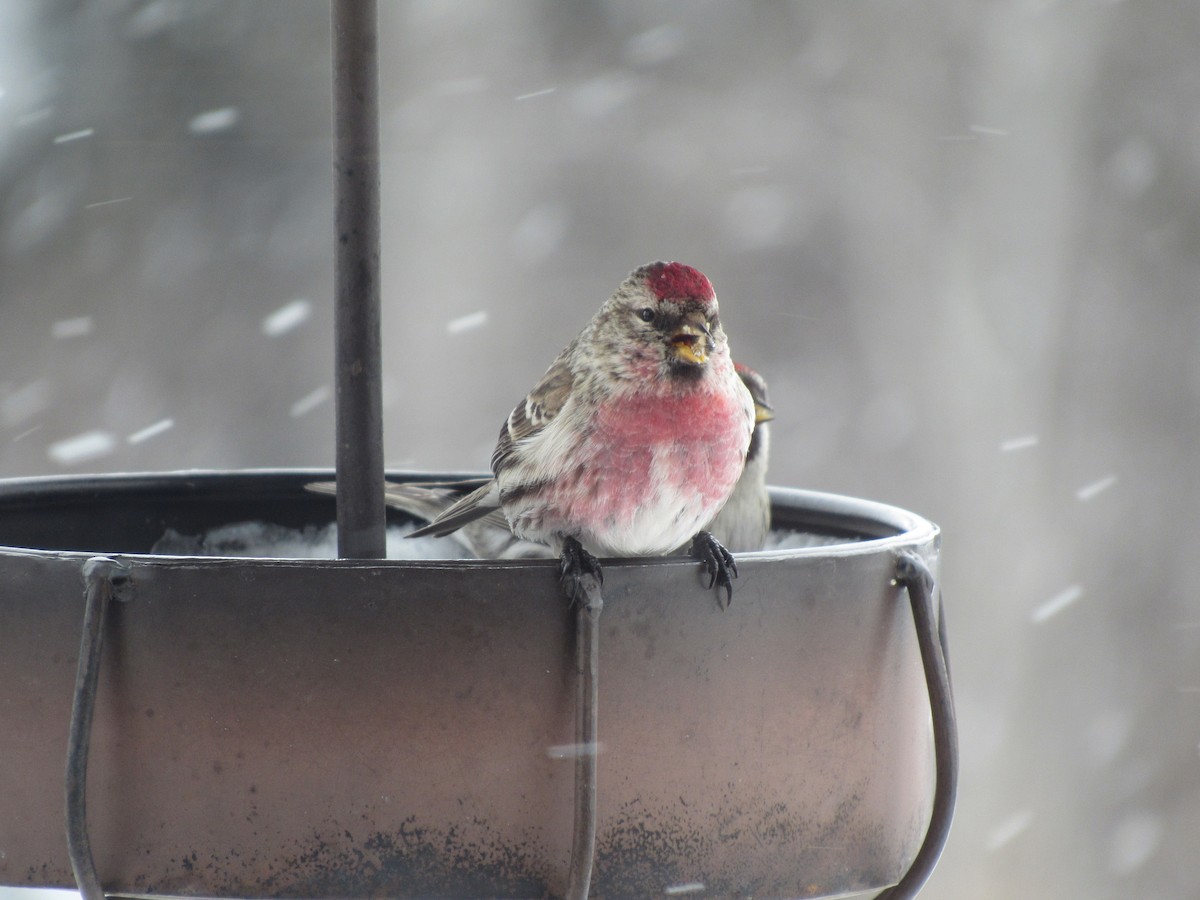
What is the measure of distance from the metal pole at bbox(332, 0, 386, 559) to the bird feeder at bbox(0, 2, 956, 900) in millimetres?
319

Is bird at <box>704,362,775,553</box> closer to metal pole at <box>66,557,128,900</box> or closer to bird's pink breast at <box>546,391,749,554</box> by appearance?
bird's pink breast at <box>546,391,749,554</box>

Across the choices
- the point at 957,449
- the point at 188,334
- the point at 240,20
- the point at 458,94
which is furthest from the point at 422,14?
the point at 957,449

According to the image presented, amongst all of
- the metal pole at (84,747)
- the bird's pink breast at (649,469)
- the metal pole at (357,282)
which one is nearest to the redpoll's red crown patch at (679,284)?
the bird's pink breast at (649,469)

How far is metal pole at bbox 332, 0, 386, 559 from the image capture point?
3.80ft

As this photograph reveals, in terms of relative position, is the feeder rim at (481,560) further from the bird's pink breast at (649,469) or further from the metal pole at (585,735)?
the bird's pink breast at (649,469)

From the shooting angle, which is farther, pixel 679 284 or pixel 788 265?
pixel 788 265

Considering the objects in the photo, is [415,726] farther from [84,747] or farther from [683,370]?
[683,370]

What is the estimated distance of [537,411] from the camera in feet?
5.16

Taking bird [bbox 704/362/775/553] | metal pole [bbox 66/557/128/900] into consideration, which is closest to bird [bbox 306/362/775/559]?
bird [bbox 704/362/775/553]

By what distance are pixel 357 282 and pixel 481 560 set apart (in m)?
0.36

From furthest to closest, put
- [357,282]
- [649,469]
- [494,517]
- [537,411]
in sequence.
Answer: [494,517], [537,411], [649,469], [357,282]

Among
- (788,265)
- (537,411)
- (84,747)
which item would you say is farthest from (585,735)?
(788,265)

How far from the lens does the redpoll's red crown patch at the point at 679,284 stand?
4.65ft

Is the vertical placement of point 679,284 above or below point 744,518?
above
